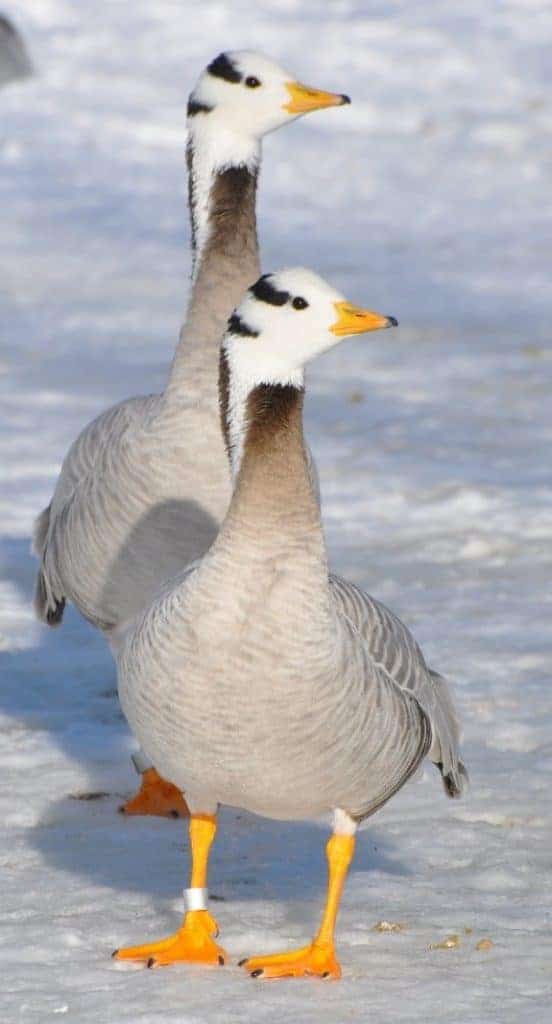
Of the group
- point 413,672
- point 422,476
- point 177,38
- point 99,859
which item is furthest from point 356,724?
point 177,38

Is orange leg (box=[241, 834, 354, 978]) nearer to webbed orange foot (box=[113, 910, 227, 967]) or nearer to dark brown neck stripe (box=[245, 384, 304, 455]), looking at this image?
webbed orange foot (box=[113, 910, 227, 967])

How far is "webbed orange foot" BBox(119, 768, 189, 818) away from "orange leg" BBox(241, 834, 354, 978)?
132cm

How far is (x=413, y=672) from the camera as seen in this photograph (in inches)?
206

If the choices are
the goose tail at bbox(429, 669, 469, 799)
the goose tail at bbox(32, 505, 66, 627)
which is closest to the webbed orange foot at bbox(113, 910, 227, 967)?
the goose tail at bbox(429, 669, 469, 799)

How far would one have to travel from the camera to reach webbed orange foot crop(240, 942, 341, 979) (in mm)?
4906

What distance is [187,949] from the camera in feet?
16.4

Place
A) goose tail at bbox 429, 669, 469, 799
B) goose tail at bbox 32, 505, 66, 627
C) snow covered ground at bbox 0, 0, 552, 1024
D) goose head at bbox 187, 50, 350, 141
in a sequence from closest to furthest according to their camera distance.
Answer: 1. snow covered ground at bbox 0, 0, 552, 1024
2. goose tail at bbox 429, 669, 469, 799
3. goose head at bbox 187, 50, 350, 141
4. goose tail at bbox 32, 505, 66, 627

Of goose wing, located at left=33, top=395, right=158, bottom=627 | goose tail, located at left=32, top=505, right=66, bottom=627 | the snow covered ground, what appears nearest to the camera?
the snow covered ground

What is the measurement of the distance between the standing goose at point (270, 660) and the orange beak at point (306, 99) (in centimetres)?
200

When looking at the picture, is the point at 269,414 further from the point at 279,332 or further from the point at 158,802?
the point at 158,802

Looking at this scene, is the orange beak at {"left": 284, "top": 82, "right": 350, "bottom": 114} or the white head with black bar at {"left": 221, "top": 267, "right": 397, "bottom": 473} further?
the orange beak at {"left": 284, "top": 82, "right": 350, "bottom": 114}

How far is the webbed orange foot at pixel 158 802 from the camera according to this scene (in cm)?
633

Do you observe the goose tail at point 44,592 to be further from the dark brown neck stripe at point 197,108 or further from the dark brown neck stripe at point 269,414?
the dark brown neck stripe at point 269,414

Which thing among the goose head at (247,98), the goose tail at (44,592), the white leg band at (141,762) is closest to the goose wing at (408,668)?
the white leg band at (141,762)
